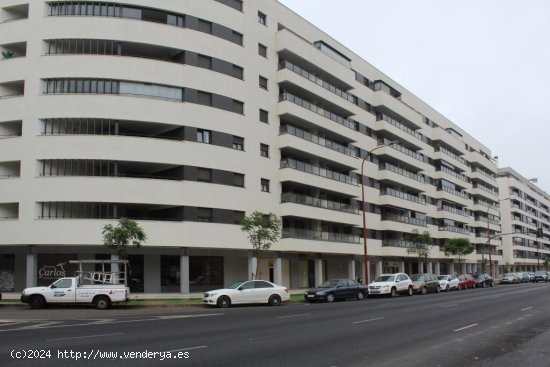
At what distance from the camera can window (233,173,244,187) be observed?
37.6 meters

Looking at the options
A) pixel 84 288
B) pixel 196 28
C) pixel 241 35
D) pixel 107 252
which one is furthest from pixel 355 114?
pixel 84 288

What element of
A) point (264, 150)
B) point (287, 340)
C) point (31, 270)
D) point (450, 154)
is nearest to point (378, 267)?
point (264, 150)

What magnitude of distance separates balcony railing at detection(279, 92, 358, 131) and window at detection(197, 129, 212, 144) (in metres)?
8.98

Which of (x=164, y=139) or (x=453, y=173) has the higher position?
(x=453, y=173)

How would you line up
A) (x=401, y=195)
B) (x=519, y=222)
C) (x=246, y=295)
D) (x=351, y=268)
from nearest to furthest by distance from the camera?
1. (x=246, y=295)
2. (x=351, y=268)
3. (x=401, y=195)
4. (x=519, y=222)

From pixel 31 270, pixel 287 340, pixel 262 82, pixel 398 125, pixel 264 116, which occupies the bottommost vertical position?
pixel 287 340

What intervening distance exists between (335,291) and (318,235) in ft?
45.8

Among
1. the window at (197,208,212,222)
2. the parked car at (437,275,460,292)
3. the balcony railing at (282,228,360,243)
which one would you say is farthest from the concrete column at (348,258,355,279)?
the window at (197,208,212,222)

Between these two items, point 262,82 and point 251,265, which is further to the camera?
point 262,82

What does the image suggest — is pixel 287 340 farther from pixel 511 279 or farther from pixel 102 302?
pixel 511 279

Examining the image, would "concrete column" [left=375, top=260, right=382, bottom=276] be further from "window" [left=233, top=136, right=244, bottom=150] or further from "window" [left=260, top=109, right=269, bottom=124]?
"window" [left=233, top=136, right=244, bottom=150]

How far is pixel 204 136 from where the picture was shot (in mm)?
36188

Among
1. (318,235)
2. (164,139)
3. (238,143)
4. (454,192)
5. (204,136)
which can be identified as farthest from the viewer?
(454,192)

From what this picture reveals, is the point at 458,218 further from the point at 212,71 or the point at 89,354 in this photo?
the point at 89,354
